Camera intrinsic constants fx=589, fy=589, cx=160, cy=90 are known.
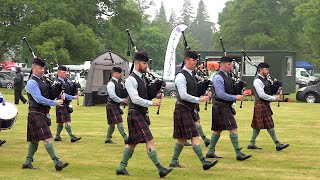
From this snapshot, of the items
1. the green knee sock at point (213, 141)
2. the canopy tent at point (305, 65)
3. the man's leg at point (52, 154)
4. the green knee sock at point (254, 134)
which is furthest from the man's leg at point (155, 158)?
the canopy tent at point (305, 65)

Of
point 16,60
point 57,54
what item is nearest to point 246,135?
point 57,54

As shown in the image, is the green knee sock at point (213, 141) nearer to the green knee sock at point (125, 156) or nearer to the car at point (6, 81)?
the green knee sock at point (125, 156)

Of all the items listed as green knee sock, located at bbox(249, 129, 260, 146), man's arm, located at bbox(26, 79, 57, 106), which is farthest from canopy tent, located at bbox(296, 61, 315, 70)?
man's arm, located at bbox(26, 79, 57, 106)

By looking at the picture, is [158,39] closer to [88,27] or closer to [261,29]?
[261,29]

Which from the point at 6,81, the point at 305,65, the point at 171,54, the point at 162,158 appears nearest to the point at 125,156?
the point at 162,158

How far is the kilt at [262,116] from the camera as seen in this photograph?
500 inches

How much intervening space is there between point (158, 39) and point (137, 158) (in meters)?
66.3

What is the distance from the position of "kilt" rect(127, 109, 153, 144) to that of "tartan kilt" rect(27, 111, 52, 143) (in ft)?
4.99

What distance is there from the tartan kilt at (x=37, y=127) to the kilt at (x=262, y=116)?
4787 millimetres

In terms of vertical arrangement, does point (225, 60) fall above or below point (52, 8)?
below

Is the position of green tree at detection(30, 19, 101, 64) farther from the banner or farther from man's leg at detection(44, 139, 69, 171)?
man's leg at detection(44, 139, 69, 171)

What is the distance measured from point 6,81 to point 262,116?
37861 mm

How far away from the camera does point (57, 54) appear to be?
43531 mm

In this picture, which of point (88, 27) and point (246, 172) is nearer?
point (246, 172)
